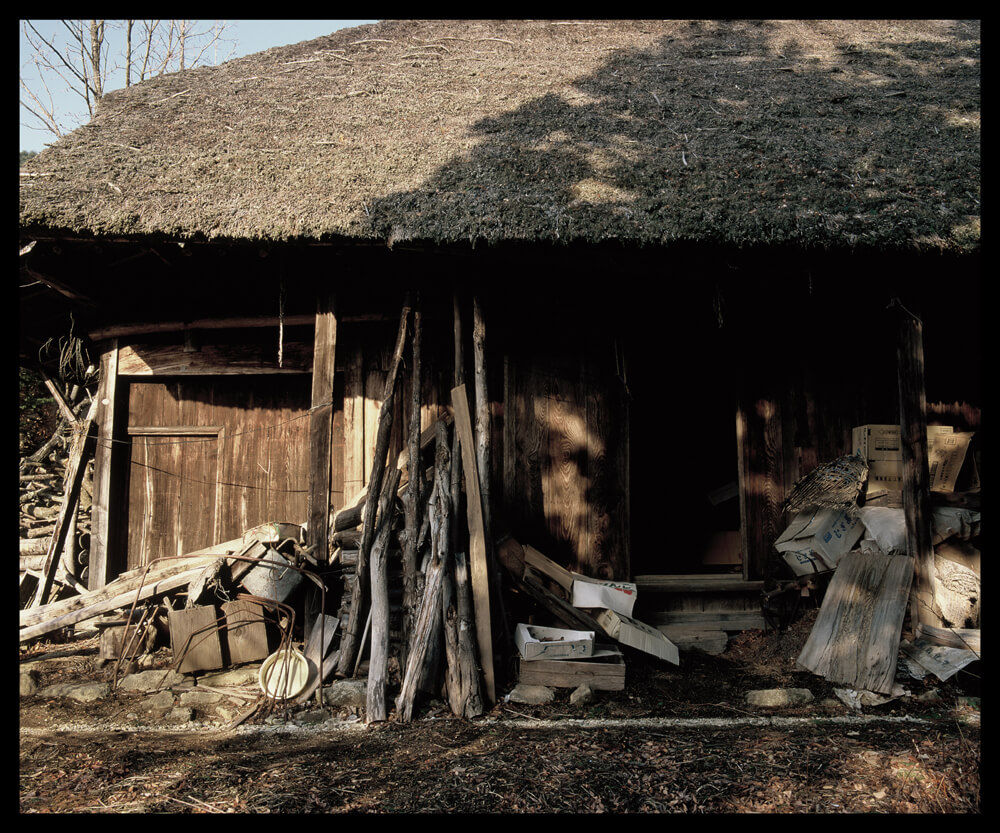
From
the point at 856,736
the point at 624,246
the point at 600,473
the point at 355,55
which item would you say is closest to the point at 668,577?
the point at 600,473

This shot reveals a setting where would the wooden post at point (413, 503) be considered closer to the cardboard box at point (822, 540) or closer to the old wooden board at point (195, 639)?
the old wooden board at point (195, 639)

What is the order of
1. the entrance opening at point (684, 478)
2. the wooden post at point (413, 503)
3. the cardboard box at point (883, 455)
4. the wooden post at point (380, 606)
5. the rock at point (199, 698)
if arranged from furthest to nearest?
the entrance opening at point (684, 478) → the cardboard box at point (883, 455) → the wooden post at point (413, 503) → the rock at point (199, 698) → the wooden post at point (380, 606)

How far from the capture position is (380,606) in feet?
13.7

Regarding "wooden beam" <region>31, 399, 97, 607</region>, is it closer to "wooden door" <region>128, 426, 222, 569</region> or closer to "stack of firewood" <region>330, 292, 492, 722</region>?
"wooden door" <region>128, 426, 222, 569</region>

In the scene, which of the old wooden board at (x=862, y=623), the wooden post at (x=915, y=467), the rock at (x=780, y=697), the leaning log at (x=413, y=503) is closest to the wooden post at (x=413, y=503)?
the leaning log at (x=413, y=503)

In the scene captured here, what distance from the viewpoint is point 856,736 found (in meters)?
3.42

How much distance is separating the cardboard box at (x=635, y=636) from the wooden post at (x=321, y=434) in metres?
2.06

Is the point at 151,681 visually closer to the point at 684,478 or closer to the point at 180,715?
the point at 180,715

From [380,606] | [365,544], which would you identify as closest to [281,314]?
[365,544]

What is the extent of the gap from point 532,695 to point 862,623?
2.22 meters

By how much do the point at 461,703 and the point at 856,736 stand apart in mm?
2091

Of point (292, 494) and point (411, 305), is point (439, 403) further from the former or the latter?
point (292, 494)

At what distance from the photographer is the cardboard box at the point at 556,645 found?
412cm
